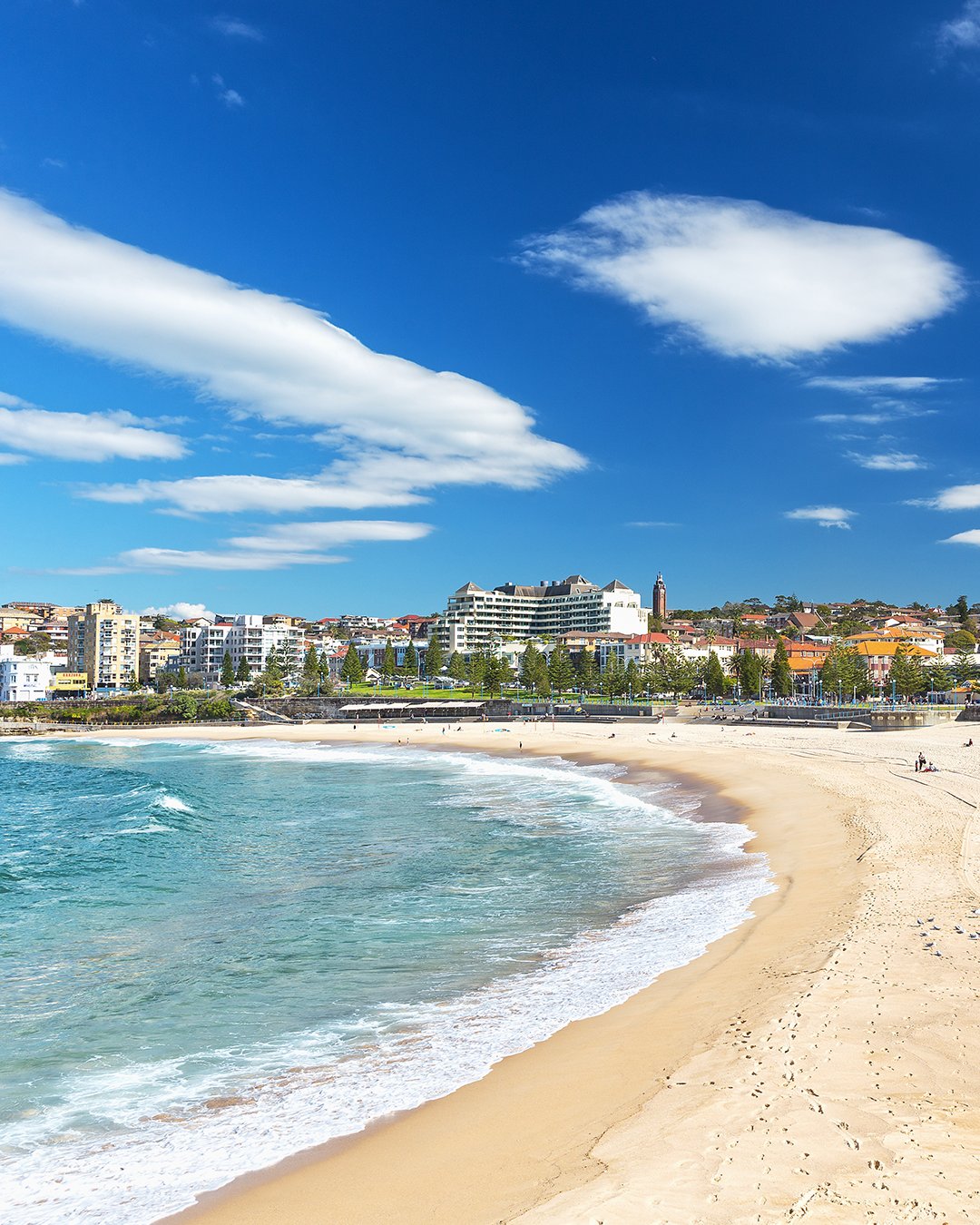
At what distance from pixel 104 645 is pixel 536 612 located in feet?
275

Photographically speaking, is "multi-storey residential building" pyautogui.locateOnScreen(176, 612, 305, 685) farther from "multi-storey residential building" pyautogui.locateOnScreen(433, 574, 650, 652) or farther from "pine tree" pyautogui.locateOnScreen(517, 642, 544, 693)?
"pine tree" pyautogui.locateOnScreen(517, 642, 544, 693)

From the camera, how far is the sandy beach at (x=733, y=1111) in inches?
203

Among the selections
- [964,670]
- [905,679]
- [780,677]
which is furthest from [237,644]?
[964,670]

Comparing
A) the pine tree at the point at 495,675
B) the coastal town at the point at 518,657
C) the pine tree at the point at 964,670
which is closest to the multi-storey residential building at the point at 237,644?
the coastal town at the point at 518,657

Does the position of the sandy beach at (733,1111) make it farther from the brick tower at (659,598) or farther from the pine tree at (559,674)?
the brick tower at (659,598)

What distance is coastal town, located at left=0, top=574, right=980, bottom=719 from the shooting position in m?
98.1

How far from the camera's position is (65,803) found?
33.8m

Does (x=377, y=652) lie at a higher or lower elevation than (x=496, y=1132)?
higher

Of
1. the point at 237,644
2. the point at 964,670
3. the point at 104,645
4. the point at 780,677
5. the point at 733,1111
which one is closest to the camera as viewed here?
the point at 733,1111

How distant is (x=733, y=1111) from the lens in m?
6.26

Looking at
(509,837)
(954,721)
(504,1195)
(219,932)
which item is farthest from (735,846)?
(954,721)

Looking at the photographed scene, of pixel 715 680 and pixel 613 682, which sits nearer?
pixel 715 680

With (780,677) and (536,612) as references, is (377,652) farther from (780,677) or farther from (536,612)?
(780,677)

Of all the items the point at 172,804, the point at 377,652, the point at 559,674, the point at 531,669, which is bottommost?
the point at 172,804
